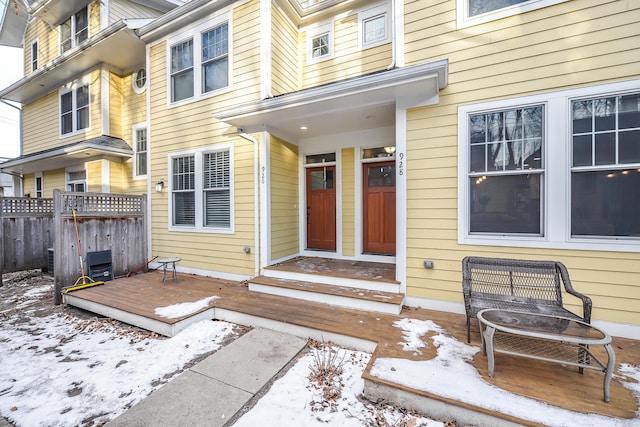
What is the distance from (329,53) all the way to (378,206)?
3546 millimetres

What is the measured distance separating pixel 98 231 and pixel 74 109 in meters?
5.18

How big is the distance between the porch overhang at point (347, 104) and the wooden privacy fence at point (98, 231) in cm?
314

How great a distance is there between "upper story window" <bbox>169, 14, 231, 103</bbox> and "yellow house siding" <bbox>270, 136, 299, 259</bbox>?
1.73 meters

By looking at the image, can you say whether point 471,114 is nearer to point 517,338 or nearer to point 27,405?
point 517,338

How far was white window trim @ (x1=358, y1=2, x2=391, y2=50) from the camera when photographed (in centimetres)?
530

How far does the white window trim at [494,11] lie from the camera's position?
315 centimetres

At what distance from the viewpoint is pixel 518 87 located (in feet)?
10.6

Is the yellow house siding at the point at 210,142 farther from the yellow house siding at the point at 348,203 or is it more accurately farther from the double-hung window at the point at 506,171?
the double-hung window at the point at 506,171

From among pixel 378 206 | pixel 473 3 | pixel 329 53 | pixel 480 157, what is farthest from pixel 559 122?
pixel 329 53

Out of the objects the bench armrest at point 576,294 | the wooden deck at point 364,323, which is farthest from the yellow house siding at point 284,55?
the bench armrest at point 576,294

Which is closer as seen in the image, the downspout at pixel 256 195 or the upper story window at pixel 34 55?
the downspout at pixel 256 195

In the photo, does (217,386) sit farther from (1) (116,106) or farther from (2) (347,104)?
(1) (116,106)

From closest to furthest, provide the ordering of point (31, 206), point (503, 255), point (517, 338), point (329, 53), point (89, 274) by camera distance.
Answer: point (517, 338) → point (503, 255) → point (89, 274) → point (329, 53) → point (31, 206)

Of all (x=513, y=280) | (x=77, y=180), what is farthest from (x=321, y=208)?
(x=77, y=180)
